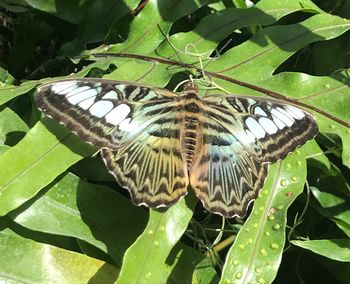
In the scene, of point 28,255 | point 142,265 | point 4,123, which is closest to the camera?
point 142,265

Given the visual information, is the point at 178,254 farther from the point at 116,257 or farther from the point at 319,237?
the point at 319,237

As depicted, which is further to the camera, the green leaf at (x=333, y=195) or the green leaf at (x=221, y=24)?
the green leaf at (x=221, y=24)

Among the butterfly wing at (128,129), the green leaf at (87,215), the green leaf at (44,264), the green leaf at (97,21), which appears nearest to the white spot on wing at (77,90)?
the butterfly wing at (128,129)

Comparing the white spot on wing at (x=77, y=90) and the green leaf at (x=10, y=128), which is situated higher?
the white spot on wing at (x=77, y=90)

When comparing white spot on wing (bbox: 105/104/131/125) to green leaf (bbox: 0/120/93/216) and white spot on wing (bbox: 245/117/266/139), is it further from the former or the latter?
white spot on wing (bbox: 245/117/266/139)

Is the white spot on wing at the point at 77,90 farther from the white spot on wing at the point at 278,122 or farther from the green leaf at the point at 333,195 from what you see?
the green leaf at the point at 333,195

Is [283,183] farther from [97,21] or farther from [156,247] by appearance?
[97,21]

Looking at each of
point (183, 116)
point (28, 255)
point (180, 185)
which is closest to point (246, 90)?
point (183, 116)
